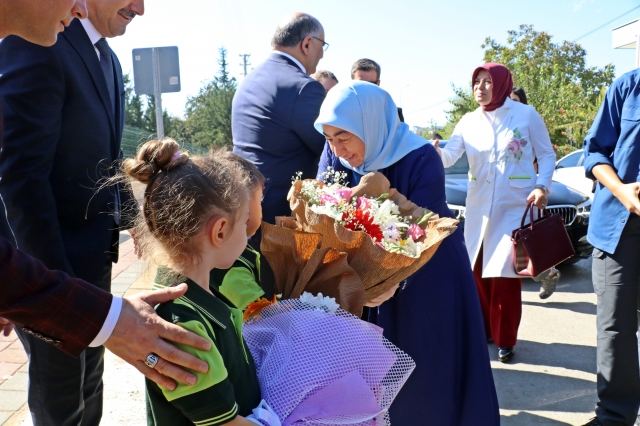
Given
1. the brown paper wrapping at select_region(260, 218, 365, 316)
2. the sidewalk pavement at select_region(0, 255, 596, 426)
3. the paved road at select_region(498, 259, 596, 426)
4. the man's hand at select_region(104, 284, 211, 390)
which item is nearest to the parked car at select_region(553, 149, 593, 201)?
the paved road at select_region(498, 259, 596, 426)

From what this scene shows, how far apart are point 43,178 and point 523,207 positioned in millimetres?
3633

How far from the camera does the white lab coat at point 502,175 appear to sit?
14.7 feet

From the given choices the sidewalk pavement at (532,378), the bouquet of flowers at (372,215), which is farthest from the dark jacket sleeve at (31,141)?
the sidewalk pavement at (532,378)

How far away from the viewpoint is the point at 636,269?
2.93m

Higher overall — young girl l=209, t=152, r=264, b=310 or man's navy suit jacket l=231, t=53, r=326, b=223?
man's navy suit jacket l=231, t=53, r=326, b=223

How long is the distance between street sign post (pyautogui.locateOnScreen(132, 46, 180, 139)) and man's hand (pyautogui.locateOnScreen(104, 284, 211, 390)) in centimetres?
600

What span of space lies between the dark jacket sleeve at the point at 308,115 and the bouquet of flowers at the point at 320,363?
4.85 ft

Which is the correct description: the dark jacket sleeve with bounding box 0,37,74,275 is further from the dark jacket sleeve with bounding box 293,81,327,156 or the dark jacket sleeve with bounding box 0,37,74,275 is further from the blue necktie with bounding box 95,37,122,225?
the dark jacket sleeve with bounding box 293,81,327,156

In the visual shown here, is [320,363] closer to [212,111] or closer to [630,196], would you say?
[630,196]

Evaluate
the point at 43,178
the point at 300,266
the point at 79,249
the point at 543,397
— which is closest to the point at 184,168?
the point at 300,266

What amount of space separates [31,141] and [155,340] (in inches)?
43.7

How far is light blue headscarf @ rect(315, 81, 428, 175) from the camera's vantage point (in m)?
2.64

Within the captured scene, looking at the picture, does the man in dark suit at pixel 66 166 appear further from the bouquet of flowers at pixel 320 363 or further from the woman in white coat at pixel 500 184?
the woman in white coat at pixel 500 184

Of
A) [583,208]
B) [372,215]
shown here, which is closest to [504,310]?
[372,215]
